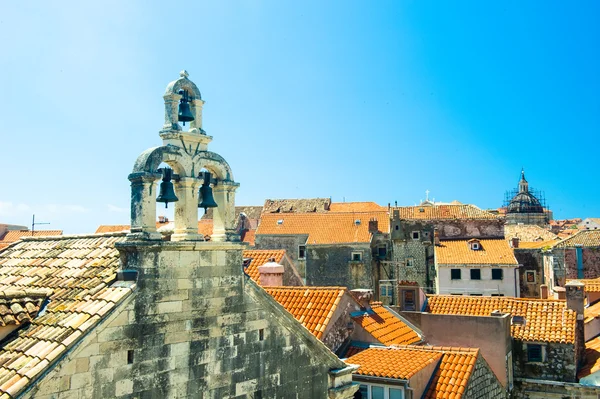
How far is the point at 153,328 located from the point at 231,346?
1.38 m

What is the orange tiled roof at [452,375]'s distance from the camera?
12.2m

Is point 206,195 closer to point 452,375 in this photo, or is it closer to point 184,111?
point 184,111

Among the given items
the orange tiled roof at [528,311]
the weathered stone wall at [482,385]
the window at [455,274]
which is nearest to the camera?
the weathered stone wall at [482,385]

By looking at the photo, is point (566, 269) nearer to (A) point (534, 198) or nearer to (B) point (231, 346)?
(B) point (231, 346)

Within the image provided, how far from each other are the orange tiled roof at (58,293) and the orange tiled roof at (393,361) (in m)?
6.79

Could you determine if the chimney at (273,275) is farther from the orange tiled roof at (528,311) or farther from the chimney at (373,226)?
the chimney at (373,226)

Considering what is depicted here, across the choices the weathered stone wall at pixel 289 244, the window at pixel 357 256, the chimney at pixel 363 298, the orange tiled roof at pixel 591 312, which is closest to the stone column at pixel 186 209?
the chimney at pixel 363 298

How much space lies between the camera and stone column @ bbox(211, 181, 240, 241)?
8.14 meters

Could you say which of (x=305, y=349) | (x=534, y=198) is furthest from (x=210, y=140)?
(x=534, y=198)

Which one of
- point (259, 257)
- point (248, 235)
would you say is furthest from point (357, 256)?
point (259, 257)

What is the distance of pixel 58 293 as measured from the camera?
24.2 feet

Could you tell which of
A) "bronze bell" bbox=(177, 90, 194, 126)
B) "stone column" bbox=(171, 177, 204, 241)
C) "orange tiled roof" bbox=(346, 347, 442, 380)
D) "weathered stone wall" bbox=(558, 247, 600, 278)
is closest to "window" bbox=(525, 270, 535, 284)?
"weathered stone wall" bbox=(558, 247, 600, 278)

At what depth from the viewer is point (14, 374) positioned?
18.5ft

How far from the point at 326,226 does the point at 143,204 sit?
37584 mm
